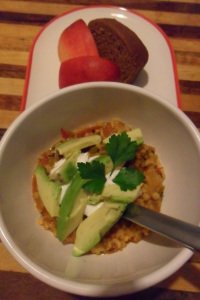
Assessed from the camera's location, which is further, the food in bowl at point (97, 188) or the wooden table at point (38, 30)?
the wooden table at point (38, 30)

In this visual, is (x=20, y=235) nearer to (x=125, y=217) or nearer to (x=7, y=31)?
(x=125, y=217)

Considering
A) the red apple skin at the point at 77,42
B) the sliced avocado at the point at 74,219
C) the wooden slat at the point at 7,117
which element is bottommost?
the sliced avocado at the point at 74,219

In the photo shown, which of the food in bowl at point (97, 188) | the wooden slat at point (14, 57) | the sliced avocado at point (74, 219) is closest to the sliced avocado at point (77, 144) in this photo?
the food in bowl at point (97, 188)

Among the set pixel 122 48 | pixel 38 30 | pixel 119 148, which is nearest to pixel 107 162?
pixel 119 148

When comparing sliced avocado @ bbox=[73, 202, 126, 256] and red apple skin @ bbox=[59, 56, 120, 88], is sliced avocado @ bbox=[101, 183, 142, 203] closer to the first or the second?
sliced avocado @ bbox=[73, 202, 126, 256]

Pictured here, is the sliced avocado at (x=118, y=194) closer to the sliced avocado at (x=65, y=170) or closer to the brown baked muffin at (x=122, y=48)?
the sliced avocado at (x=65, y=170)

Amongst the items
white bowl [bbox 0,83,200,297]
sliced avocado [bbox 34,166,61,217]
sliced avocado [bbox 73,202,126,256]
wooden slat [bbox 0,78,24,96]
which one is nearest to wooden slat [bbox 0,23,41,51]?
wooden slat [bbox 0,78,24,96]

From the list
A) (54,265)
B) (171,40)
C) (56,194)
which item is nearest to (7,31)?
Answer: (171,40)
